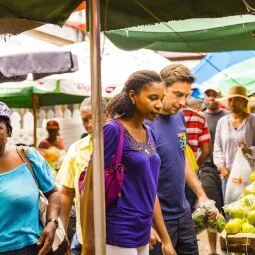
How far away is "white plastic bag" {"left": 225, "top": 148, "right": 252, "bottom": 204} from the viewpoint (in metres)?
7.92

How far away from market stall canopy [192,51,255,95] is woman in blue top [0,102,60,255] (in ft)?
18.5

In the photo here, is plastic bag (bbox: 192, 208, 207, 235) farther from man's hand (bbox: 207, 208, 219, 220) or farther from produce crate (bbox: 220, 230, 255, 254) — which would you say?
produce crate (bbox: 220, 230, 255, 254)

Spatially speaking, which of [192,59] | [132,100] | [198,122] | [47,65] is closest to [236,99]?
[198,122]

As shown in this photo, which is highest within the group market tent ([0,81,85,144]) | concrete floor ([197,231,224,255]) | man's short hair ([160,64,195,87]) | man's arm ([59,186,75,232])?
market tent ([0,81,85,144])

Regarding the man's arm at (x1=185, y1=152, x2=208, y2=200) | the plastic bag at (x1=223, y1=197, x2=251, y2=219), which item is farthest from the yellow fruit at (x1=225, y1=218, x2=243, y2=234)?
the man's arm at (x1=185, y1=152, x2=208, y2=200)

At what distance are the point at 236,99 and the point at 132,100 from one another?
487 centimetres

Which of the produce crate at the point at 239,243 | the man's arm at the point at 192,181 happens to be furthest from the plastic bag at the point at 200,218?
the produce crate at the point at 239,243

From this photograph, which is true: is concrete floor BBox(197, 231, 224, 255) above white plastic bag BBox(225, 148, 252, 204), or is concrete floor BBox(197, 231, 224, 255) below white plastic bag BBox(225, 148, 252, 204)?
below

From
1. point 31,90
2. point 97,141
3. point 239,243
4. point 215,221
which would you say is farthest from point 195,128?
point 97,141

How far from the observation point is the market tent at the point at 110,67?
10.4m

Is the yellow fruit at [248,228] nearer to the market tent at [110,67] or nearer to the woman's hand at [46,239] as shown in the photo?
the woman's hand at [46,239]

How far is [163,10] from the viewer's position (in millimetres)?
4223

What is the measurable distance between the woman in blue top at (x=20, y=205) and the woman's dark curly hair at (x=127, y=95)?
0.64m

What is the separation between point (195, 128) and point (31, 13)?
4289mm
